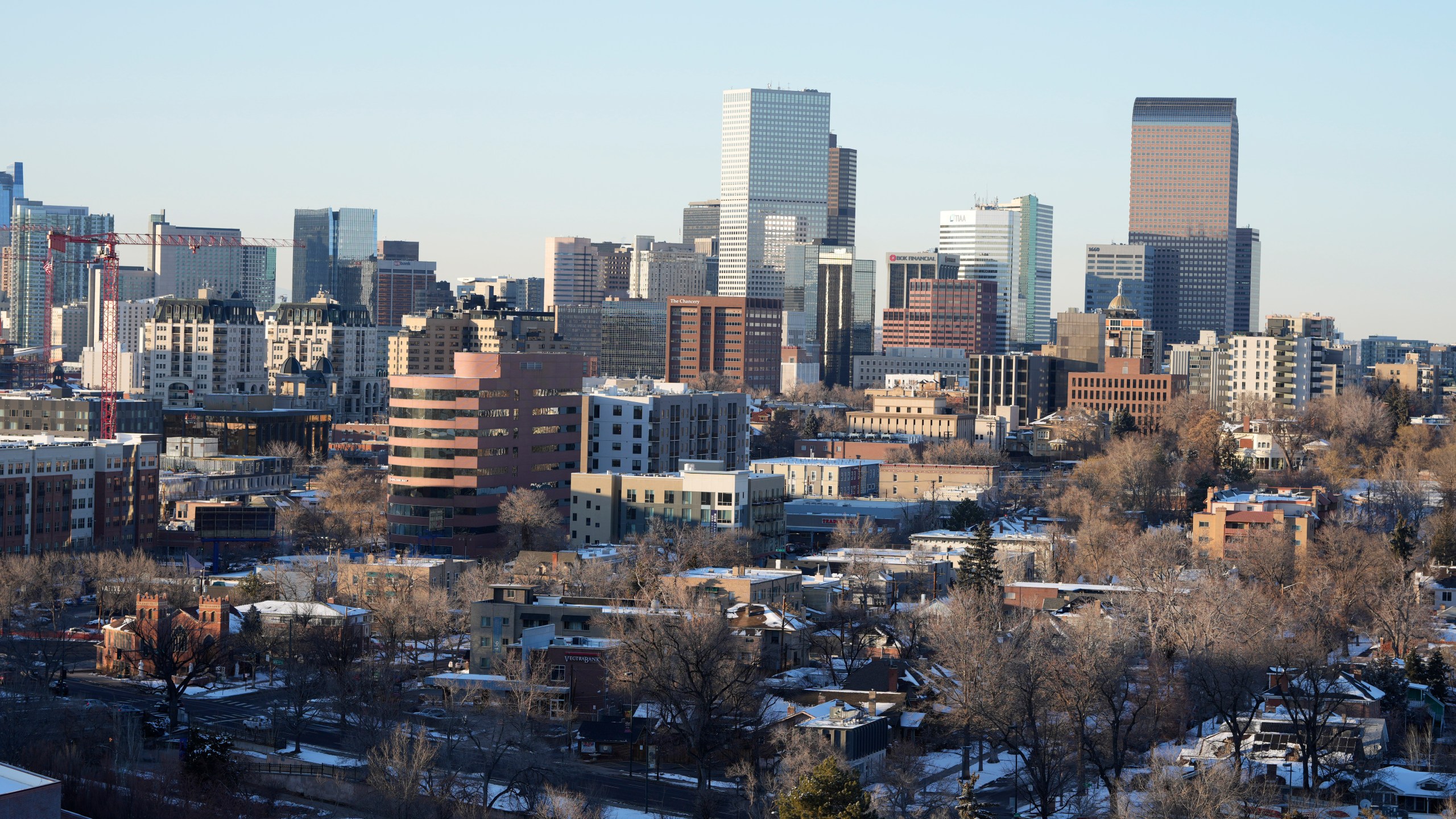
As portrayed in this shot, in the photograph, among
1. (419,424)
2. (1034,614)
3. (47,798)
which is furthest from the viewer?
(419,424)

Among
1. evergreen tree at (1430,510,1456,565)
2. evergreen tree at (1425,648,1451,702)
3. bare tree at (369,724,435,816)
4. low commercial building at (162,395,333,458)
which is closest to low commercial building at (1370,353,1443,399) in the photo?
low commercial building at (162,395,333,458)

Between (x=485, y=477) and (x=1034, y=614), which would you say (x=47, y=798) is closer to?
(x=1034, y=614)

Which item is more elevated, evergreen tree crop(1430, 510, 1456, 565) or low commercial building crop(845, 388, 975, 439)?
low commercial building crop(845, 388, 975, 439)

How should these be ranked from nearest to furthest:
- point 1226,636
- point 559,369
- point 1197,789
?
point 1197,789, point 1226,636, point 559,369

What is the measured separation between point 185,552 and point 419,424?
12.3 m

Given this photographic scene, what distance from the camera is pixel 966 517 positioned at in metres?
97.1

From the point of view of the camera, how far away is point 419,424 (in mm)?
85750

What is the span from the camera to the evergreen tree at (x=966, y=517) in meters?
96.4

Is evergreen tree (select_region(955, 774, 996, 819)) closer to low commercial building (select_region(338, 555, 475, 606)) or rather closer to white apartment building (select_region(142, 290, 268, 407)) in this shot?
low commercial building (select_region(338, 555, 475, 606))

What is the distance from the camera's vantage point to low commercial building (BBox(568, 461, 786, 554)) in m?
84.6

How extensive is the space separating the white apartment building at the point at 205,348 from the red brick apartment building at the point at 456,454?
298 feet

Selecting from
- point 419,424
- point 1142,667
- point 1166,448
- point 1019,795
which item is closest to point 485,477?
point 419,424

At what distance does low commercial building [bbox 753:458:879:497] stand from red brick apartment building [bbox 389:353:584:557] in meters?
25.8

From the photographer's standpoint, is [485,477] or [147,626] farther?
[485,477]
